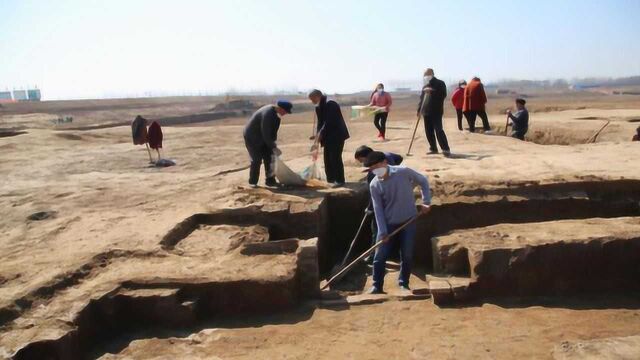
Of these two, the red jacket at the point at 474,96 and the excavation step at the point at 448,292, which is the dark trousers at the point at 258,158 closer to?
the excavation step at the point at 448,292

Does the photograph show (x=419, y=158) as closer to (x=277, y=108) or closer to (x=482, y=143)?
(x=482, y=143)

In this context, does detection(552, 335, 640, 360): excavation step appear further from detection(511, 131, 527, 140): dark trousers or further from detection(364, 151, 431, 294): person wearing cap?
detection(511, 131, 527, 140): dark trousers

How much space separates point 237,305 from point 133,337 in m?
0.93

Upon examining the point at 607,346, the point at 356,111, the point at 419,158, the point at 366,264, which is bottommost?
the point at 366,264

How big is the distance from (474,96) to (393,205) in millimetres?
7892

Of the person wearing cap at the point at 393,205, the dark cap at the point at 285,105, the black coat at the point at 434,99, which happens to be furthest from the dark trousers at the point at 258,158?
the black coat at the point at 434,99

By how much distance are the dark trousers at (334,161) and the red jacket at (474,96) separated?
19.0 ft

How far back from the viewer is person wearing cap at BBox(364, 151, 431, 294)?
210 inches

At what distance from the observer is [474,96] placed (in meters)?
12.5

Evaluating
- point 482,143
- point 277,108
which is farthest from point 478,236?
point 482,143

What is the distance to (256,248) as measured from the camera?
583 cm

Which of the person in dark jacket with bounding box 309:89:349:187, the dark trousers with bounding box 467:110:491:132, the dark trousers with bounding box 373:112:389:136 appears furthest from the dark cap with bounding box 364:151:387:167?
the dark trousers with bounding box 467:110:491:132

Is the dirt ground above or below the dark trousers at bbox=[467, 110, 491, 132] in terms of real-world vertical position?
below

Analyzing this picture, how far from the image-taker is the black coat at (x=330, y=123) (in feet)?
25.0
